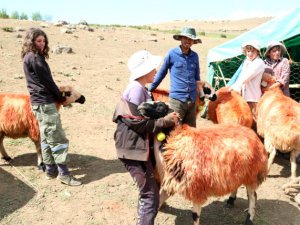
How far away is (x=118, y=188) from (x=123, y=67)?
9.95 metres

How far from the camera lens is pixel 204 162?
11.4ft

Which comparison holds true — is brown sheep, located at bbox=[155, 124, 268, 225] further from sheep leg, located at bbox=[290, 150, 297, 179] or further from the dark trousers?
sheep leg, located at bbox=[290, 150, 297, 179]

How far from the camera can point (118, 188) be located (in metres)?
5.09

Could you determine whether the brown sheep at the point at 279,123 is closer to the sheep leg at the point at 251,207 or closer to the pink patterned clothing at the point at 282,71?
the pink patterned clothing at the point at 282,71

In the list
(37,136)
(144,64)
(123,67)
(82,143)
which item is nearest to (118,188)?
(37,136)

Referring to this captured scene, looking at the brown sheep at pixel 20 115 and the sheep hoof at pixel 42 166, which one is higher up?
the brown sheep at pixel 20 115

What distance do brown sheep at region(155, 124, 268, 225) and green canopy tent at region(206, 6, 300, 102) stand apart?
3.93 m

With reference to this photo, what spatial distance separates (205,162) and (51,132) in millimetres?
2392

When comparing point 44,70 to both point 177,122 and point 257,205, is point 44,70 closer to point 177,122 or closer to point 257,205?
point 177,122

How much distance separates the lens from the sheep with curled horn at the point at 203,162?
347cm

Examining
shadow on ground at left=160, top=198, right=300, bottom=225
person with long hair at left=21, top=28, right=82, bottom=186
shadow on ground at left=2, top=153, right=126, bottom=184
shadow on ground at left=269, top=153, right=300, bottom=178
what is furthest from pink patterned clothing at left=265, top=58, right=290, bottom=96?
person with long hair at left=21, top=28, right=82, bottom=186

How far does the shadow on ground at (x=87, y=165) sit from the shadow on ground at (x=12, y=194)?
511mm

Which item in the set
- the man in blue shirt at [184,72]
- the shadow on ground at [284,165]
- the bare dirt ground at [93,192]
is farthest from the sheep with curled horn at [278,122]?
the man in blue shirt at [184,72]

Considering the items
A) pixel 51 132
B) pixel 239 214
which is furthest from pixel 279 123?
A: pixel 51 132
